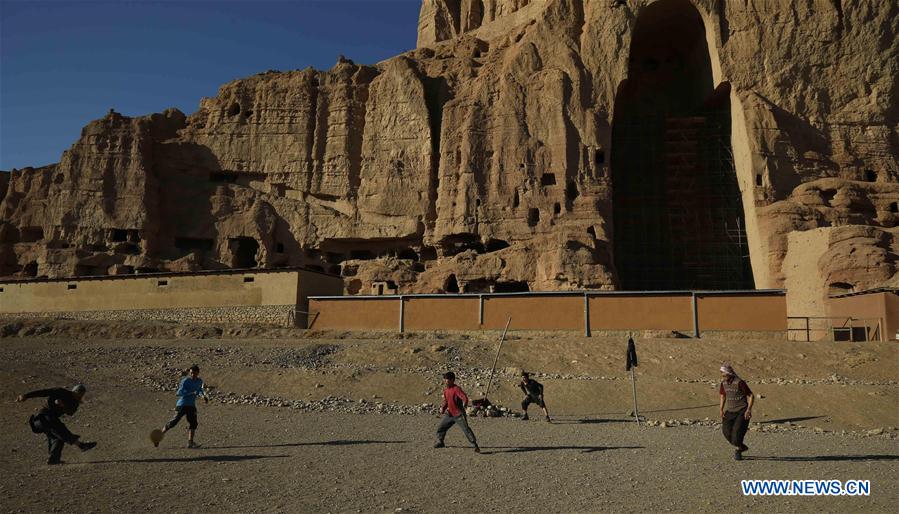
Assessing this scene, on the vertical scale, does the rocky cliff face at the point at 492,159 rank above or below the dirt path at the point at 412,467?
above

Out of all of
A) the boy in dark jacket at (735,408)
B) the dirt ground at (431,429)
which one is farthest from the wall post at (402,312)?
the boy in dark jacket at (735,408)

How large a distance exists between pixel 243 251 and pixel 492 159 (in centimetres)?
1447

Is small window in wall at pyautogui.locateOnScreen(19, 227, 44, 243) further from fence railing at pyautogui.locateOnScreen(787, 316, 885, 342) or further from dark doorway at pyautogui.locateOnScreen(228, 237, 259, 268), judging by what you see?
fence railing at pyautogui.locateOnScreen(787, 316, 885, 342)

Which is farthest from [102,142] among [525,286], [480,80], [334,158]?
[525,286]

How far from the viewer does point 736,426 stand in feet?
28.0

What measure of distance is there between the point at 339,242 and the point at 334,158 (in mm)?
4661

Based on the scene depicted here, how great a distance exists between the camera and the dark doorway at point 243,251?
3688 centimetres

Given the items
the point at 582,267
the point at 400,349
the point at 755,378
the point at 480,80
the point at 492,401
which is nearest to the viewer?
the point at 492,401

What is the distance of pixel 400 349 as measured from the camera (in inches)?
760

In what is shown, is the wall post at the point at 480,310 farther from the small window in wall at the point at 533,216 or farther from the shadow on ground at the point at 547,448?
the shadow on ground at the point at 547,448

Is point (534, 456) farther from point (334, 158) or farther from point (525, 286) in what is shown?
point (334, 158)

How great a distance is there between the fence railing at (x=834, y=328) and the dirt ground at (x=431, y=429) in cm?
241

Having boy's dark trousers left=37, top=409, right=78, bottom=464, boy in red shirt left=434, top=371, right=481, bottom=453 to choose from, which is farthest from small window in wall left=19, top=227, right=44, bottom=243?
boy in red shirt left=434, top=371, right=481, bottom=453

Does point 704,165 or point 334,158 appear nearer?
point 704,165
